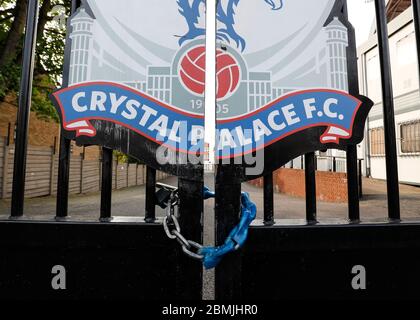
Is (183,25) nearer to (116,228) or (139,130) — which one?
(139,130)

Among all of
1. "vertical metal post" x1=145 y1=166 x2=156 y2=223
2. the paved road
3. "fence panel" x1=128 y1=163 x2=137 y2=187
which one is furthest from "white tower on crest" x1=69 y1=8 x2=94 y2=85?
"fence panel" x1=128 y1=163 x2=137 y2=187

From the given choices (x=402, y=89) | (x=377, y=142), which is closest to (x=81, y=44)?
(x=402, y=89)

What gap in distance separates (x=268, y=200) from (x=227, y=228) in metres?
0.32

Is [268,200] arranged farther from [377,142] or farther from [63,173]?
[377,142]

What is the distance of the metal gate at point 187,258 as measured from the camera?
1340 mm

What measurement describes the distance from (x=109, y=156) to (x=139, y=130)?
0.24 meters

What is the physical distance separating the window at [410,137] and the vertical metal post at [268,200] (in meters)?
13.3

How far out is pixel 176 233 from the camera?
1.17 metres

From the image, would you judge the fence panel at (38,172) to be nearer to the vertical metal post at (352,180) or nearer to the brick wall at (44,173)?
the brick wall at (44,173)

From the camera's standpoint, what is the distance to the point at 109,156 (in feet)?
4.92

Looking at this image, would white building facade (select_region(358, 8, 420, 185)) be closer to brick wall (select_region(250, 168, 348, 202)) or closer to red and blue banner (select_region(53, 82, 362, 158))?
brick wall (select_region(250, 168, 348, 202))

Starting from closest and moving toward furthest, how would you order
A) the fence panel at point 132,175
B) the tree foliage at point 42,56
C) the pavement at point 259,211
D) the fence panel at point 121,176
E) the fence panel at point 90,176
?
the pavement at point 259,211 < the tree foliage at point 42,56 < the fence panel at point 90,176 < the fence panel at point 121,176 < the fence panel at point 132,175

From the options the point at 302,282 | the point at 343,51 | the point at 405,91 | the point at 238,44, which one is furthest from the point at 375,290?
the point at 405,91

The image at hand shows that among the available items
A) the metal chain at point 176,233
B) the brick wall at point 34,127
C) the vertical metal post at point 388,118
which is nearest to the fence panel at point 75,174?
the brick wall at point 34,127
